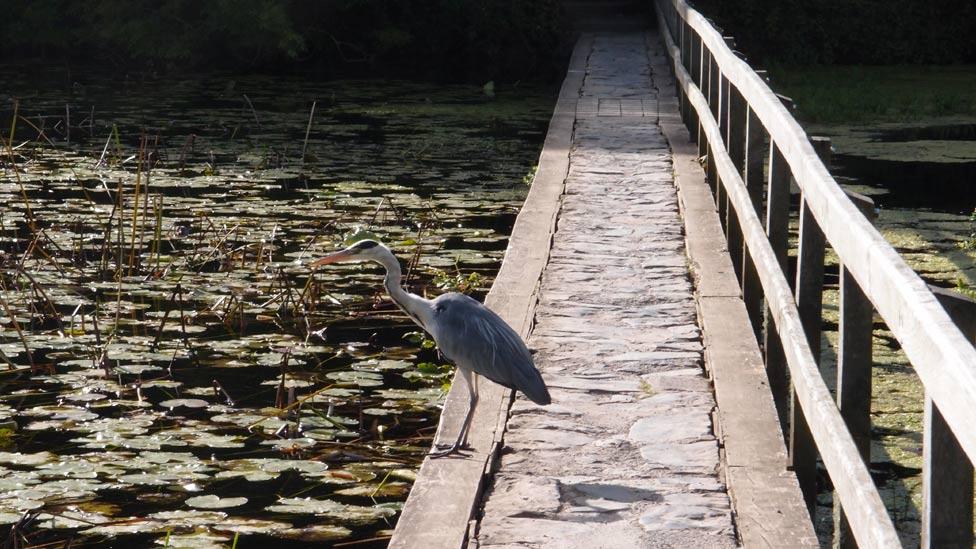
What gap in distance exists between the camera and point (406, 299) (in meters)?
4.34

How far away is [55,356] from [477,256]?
106 inches

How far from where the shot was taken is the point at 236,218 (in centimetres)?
891

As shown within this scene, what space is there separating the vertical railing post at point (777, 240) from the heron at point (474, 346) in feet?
4.59

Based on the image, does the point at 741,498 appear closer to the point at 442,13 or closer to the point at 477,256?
the point at 477,256

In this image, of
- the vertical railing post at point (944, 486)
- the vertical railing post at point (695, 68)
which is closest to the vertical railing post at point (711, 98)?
the vertical railing post at point (695, 68)

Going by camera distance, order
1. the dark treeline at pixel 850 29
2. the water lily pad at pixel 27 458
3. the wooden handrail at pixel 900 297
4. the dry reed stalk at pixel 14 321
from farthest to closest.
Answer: the dark treeline at pixel 850 29, the dry reed stalk at pixel 14 321, the water lily pad at pixel 27 458, the wooden handrail at pixel 900 297

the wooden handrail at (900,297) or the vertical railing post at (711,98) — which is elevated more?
the wooden handrail at (900,297)

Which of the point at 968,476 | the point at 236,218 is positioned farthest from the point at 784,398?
the point at 236,218

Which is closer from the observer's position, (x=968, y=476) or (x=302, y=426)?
(x=968, y=476)

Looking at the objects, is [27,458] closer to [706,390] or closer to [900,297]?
[706,390]

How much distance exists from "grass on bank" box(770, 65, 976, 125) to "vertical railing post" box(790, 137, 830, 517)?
10298 mm

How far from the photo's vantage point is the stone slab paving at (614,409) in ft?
11.7

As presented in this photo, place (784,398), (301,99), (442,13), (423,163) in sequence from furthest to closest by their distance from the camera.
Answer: (442,13) → (301,99) → (423,163) → (784,398)

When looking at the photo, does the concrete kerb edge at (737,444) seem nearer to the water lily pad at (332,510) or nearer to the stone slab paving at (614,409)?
the stone slab paving at (614,409)
